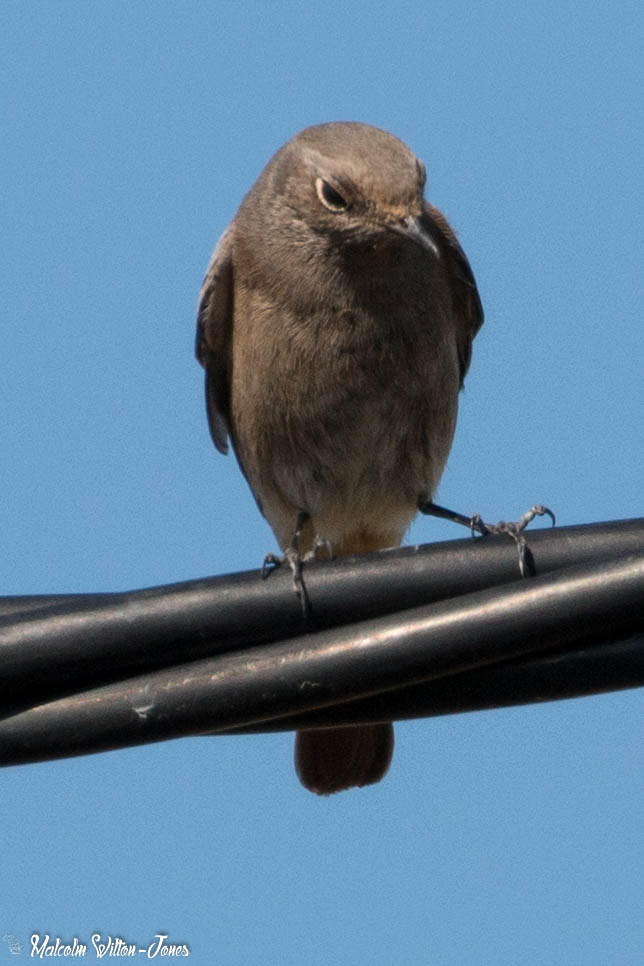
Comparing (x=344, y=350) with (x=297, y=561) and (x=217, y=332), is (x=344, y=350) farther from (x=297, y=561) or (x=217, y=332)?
(x=297, y=561)

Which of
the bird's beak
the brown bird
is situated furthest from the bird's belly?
the bird's beak

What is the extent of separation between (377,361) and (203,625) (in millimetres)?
3732

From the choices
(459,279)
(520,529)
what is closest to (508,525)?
(520,529)

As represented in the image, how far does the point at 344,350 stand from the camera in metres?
7.82

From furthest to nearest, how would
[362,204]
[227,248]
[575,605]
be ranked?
[227,248], [362,204], [575,605]

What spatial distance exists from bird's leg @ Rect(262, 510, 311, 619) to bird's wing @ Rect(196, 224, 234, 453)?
3.52ft

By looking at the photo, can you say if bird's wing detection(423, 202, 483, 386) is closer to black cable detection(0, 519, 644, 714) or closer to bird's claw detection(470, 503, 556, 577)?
bird's claw detection(470, 503, 556, 577)

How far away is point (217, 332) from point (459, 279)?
1.45 meters

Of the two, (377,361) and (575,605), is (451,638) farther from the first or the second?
(377,361)

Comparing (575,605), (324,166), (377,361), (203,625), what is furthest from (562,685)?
(324,166)

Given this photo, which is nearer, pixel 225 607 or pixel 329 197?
pixel 225 607

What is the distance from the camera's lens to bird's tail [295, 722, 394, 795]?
784 cm

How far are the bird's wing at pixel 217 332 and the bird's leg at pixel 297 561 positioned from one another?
1073 mm

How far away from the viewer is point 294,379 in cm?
796
